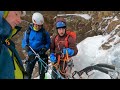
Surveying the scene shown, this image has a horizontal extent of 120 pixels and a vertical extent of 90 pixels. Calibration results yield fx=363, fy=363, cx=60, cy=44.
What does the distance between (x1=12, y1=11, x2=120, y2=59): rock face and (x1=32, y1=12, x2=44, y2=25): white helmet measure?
5 cm

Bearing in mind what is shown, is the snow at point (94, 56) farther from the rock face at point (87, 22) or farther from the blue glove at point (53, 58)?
the blue glove at point (53, 58)

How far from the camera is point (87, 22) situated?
4.59 meters

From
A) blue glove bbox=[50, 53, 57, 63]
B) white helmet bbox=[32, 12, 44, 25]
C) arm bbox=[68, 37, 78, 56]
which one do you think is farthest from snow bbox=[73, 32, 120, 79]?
white helmet bbox=[32, 12, 44, 25]

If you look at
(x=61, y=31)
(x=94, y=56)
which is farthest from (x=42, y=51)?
(x=94, y=56)

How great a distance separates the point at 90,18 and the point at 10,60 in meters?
1.31

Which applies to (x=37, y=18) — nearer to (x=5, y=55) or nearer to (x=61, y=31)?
(x=61, y=31)

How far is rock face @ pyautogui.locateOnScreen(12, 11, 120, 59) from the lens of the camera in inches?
175

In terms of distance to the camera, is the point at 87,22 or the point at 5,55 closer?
the point at 5,55

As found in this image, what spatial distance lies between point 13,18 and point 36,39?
1.26ft

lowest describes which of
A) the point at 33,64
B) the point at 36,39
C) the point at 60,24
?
the point at 33,64

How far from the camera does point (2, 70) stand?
12.5ft

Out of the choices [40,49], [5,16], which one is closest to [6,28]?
[5,16]
